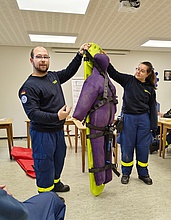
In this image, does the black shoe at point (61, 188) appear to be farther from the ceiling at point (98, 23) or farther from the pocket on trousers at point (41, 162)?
the ceiling at point (98, 23)

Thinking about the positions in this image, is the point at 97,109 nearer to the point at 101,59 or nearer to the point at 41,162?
the point at 101,59

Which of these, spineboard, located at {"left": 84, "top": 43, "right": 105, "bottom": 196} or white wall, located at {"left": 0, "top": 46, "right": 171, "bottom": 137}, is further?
white wall, located at {"left": 0, "top": 46, "right": 171, "bottom": 137}

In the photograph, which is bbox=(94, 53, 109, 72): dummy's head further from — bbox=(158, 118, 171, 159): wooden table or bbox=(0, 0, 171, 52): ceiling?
bbox=(158, 118, 171, 159): wooden table

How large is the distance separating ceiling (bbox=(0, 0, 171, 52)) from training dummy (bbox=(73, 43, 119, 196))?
1.13 metres

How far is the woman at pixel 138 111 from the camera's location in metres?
2.42

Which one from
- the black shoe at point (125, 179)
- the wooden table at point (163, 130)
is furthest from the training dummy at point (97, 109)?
the wooden table at point (163, 130)

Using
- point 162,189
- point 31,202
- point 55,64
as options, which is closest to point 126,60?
point 55,64

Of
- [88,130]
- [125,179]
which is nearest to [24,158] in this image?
[125,179]

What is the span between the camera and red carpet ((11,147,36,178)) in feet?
9.99

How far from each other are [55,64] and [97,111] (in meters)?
3.76

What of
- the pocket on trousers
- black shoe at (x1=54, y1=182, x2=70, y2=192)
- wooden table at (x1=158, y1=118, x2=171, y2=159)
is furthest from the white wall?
the pocket on trousers

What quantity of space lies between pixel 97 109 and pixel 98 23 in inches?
79.5

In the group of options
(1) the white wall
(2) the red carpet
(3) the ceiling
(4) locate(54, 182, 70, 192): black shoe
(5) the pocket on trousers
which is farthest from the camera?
(1) the white wall

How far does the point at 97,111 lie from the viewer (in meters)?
1.93
